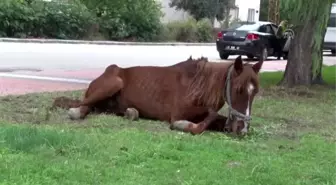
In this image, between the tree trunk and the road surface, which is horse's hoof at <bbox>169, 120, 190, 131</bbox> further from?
the tree trunk

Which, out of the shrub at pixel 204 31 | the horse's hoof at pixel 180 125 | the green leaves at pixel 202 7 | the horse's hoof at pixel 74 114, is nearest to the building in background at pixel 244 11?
the green leaves at pixel 202 7

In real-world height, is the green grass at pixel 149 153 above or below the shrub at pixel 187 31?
above

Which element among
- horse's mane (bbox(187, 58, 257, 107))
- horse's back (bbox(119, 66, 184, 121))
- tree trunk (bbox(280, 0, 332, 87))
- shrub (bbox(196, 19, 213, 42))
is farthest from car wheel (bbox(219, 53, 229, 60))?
horse's mane (bbox(187, 58, 257, 107))

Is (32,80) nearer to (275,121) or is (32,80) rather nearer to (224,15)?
(275,121)

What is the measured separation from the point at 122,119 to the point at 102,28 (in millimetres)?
30824

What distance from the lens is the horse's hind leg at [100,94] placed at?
8633 millimetres

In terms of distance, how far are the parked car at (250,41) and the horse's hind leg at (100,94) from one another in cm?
1899

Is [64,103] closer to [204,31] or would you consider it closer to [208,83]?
[208,83]

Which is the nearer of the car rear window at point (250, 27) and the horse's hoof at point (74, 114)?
the horse's hoof at point (74, 114)

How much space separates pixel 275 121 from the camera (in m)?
9.41

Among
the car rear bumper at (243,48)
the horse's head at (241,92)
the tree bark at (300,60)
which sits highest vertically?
the horse's head at (241,92)

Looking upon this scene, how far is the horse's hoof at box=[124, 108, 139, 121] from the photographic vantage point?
8.47 metres

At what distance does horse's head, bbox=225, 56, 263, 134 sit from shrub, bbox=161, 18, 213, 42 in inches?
1394

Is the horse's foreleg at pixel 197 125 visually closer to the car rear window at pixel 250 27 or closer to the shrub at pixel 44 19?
the car rear window at pixel 250 27
